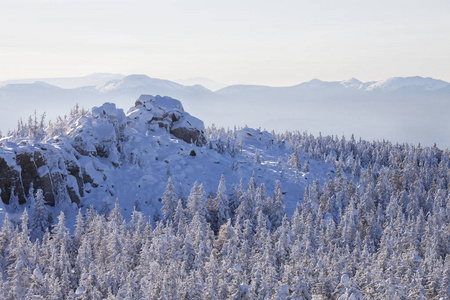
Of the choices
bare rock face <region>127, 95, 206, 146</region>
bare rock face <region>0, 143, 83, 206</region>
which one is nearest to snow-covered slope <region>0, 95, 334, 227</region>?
bare rock face <region>127, 95, 206, 146</region>

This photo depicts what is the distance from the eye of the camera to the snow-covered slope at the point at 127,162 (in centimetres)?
6862

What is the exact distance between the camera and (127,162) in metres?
87.1

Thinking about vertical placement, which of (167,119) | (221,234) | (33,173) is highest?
(167,119)

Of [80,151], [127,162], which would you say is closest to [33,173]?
[80,151]

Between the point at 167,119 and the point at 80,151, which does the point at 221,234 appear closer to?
the point at 80,151

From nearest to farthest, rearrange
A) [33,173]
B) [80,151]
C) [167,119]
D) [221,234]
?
[221,234] → [33,173] → [80,151] → [167,119]

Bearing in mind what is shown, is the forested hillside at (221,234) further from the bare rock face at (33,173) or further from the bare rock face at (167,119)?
the bare rock face at (33,173)

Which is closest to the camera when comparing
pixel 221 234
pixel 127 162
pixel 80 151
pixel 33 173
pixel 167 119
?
pixel 221 234

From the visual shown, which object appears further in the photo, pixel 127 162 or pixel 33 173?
pixel 127 162

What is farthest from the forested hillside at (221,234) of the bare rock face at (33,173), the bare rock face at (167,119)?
the bare rock face at (33,173)

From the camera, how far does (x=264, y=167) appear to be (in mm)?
107375

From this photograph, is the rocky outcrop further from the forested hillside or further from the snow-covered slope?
the forested hillside

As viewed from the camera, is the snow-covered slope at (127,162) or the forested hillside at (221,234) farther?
the snow-covered slope at (127,162)

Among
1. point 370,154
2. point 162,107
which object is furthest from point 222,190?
point 370,154
